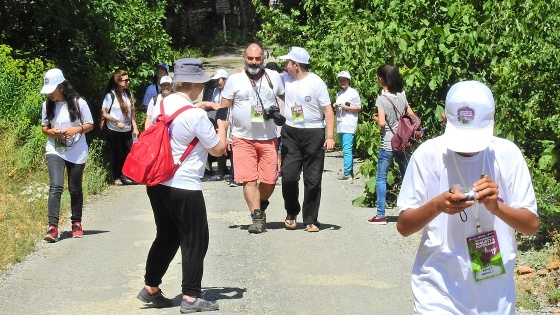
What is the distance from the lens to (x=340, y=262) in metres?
9.96

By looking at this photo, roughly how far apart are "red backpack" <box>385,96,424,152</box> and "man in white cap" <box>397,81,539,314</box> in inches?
279

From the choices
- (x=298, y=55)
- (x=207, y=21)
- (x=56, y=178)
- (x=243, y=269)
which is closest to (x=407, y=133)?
(x=298, y=55)

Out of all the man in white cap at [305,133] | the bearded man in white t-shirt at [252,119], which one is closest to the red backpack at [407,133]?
the man in white cap at [305,133]

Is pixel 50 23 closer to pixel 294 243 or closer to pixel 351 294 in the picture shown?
pixel 294 243

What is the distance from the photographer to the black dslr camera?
11.0m

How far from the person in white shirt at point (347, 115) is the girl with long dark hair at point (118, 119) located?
10.6 feet

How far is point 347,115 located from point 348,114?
0.03m

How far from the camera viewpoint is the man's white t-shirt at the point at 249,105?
11156 mm

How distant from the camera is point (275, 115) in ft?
36.2

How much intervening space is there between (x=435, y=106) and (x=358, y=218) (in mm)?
1576

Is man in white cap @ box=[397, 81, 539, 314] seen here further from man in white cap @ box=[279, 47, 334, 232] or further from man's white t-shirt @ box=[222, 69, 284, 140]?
man in white cap @ box=[279, 47, 334, 232]

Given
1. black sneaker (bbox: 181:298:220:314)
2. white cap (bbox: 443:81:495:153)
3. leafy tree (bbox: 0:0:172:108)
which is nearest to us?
white cap (bbox: 443:81:495:153)

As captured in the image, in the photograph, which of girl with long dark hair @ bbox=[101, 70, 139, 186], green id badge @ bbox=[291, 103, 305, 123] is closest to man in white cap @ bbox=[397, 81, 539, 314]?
green id badge @ bbox=[291, 103, 305, 123]

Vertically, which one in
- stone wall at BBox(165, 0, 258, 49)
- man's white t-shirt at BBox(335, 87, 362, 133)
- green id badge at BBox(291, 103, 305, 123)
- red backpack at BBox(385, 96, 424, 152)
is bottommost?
stone wall at BBox(165, 0, 258, 49)
